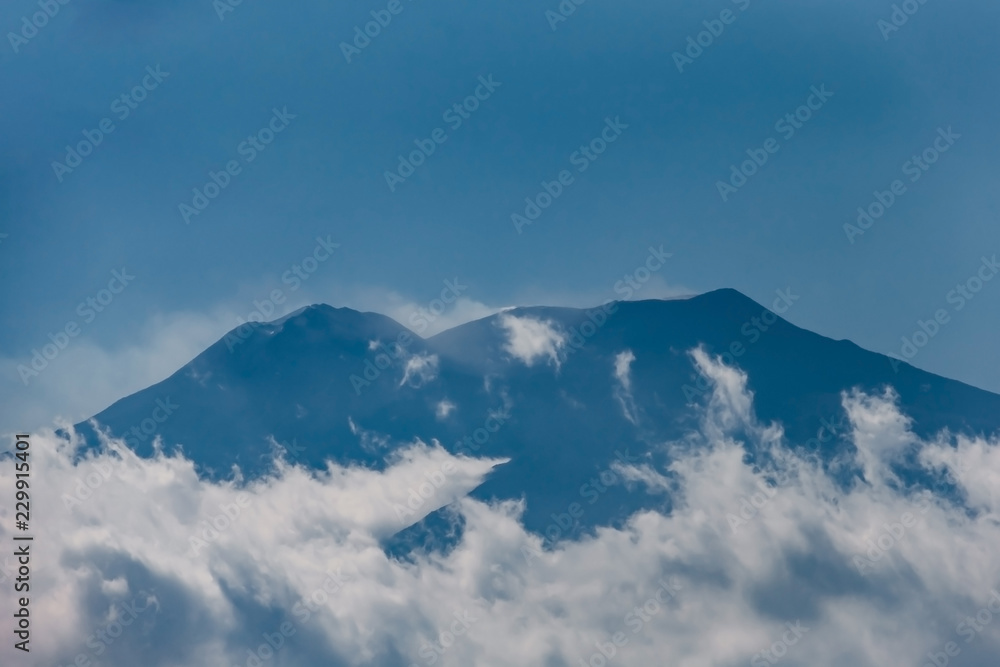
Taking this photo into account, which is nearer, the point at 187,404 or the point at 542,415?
the point at 187,404

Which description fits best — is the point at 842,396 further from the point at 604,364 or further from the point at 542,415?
the point at 542,415

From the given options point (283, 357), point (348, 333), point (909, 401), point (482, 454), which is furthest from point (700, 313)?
point (283, 357)

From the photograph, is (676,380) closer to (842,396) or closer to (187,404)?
(842,396)

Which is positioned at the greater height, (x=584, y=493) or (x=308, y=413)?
(x=308, y=413)

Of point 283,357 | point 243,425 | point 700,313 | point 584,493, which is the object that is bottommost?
point 584,493

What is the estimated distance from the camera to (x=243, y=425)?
139ft

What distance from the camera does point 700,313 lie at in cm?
4625

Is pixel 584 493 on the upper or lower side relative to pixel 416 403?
lower

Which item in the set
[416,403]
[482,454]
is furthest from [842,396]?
[416,403]

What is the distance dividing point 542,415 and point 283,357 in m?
14.7

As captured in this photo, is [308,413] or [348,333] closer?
[308,413]

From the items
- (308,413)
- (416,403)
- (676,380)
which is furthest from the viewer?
(676,380)

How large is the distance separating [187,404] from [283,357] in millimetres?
5411

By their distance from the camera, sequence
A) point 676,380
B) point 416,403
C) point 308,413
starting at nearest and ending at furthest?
1. point 308,413
2. point 416,403
3. point 676,380
